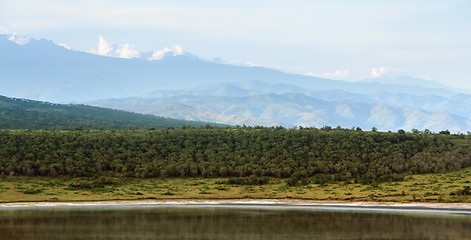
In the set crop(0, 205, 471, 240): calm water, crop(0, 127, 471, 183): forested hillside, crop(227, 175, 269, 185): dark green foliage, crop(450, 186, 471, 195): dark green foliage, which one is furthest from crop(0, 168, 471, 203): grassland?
crop(0, 205, 471, 240): calm water

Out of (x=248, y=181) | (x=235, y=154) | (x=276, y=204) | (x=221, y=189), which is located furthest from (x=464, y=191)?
(x=235, y=154)

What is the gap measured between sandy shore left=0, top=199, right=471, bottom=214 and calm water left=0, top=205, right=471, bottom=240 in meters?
3.73

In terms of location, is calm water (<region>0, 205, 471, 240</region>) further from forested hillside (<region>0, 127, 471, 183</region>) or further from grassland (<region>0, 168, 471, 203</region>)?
forested hillside (<region>0, 127, 471, 183</region>)

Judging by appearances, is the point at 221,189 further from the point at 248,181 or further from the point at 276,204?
the point at 276,204

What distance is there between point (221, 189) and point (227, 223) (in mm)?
28746

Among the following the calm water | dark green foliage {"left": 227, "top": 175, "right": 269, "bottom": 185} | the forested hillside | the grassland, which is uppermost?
the forested hillside

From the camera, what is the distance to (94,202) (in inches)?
2717

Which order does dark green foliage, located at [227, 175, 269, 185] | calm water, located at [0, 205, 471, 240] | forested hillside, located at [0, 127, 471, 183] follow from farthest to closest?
forested hillside, located at [0, 127, 471, 183]
dark green foliage, located at [227, 175, 269, 185]
calm water, located at [0, 205, 471, 240]

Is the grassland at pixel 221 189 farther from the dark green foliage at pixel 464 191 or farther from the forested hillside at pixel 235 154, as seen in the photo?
the forested hillside at pixel 235 154

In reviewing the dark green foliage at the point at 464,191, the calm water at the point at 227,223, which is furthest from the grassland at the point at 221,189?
the calm water at the point at 227,223

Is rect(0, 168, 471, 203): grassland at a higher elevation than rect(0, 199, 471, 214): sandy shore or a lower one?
higher

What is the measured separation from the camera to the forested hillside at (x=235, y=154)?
284 ft

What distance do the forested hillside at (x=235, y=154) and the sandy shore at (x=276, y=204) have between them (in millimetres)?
14967

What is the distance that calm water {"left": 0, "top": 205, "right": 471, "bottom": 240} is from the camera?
43.2 m
